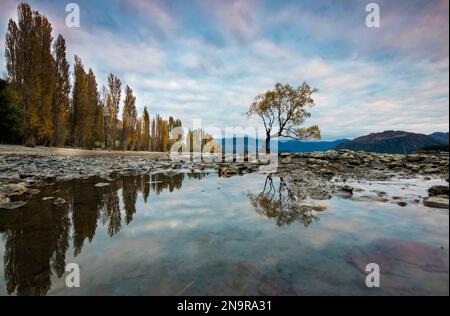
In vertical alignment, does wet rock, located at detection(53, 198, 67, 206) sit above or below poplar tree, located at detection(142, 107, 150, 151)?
below

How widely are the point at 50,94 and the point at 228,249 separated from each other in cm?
3255

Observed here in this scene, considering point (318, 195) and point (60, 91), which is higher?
point (60, 91)

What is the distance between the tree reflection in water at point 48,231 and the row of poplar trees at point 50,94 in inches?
1062

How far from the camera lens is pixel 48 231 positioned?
2.79 metres

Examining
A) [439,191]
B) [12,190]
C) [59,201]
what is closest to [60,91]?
[12,190]

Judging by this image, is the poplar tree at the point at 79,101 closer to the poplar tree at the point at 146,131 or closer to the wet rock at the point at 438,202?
the poplar tree at the point at 146,131

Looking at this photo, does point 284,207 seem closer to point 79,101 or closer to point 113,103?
point 79,101

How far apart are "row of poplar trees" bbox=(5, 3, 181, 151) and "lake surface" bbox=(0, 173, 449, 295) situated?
27.8m

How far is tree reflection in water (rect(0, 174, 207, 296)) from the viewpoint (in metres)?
1.83

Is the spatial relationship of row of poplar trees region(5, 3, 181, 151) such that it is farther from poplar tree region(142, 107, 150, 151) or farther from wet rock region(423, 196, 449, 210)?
wet rock region(423, 196, 449, 210)

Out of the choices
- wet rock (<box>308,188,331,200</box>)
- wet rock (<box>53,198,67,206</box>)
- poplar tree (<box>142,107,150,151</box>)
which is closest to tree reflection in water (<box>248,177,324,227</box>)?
wet rock (<box>308,188,331,200</box>)

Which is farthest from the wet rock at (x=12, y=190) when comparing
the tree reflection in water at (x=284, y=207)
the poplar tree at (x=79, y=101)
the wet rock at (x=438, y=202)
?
the poplar tree at (x=79, y=101)

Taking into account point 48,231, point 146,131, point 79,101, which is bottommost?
point 48,231

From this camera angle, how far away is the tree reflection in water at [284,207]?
3061 mm
